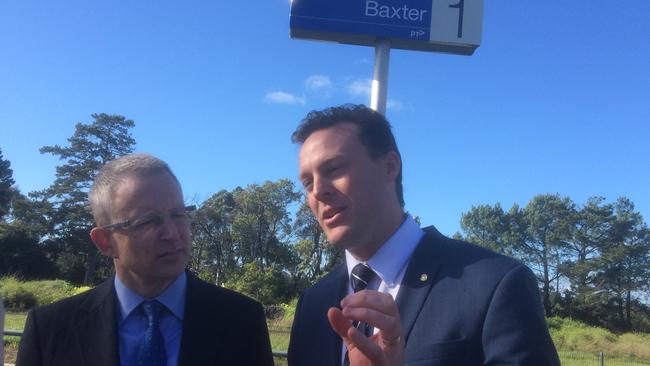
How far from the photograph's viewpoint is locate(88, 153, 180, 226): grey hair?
258 centimetres

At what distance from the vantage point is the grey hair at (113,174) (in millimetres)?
2582

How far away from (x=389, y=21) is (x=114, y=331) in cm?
377

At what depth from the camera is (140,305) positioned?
263cm

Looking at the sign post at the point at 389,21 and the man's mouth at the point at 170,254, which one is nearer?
the man's mouth at the point at 170,254

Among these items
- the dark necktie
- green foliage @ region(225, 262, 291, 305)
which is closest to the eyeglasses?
the dark necktie

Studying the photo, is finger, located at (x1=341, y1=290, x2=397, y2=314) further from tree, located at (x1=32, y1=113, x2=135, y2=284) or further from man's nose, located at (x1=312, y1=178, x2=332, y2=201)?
tree, located at (x1=32, y1=113, x2=135, y2=284)

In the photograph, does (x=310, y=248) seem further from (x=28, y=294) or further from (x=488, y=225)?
(x=488, y=225)

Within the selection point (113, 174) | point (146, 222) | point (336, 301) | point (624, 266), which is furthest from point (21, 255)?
point (624, 266)

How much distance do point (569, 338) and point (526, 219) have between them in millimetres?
27260

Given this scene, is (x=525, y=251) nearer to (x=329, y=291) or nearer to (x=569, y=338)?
(x=569, y=338)

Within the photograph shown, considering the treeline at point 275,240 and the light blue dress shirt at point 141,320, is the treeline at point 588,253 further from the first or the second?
the light blue dress shirt at point 141,320

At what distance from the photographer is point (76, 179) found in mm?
41562

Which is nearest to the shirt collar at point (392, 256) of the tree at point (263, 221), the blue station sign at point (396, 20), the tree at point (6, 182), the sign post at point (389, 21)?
the sign post at point (389, 21)

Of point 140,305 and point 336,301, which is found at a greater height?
point 336,301
